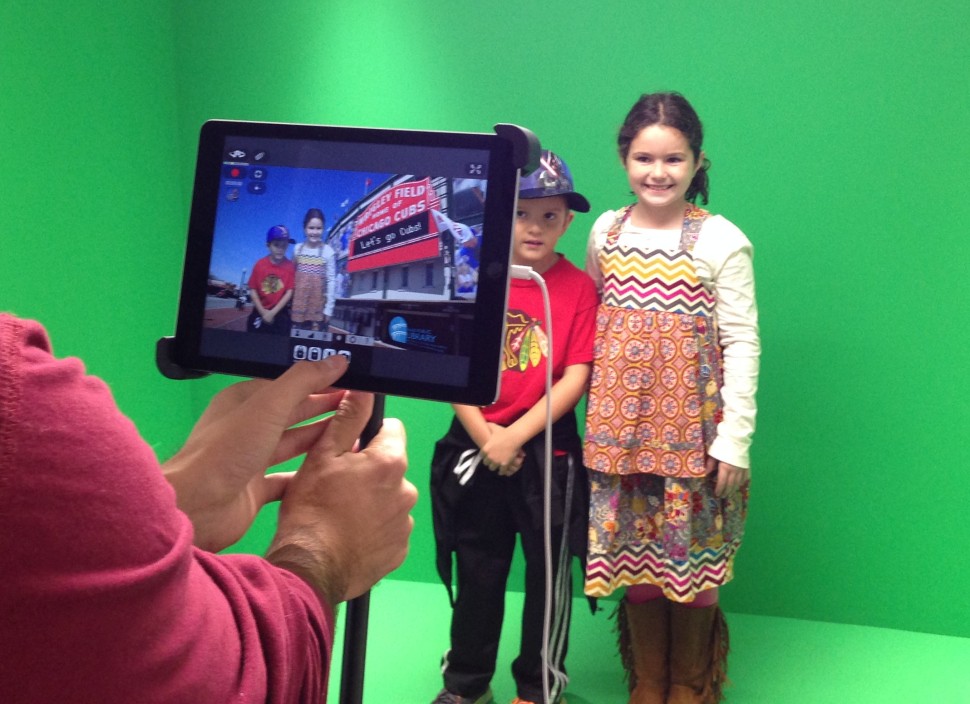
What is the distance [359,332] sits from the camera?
33.9 inches

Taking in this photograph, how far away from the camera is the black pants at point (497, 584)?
199 centimetres

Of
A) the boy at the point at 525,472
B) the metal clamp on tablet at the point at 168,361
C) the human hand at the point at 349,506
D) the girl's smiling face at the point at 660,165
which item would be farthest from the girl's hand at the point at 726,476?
the metal clamp on tablet at the point at 168,361

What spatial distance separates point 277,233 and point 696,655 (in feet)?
5.10

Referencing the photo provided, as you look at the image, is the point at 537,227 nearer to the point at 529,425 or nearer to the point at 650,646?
the point at 529,425

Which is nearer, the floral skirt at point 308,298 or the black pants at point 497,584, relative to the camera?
the floral skirt at point 308,298

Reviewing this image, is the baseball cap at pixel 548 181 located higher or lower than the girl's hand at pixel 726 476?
higher

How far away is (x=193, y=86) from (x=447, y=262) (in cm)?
210

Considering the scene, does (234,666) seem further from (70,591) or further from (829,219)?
(829,219)

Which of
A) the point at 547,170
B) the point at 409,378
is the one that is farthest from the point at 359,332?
the point at 547,170

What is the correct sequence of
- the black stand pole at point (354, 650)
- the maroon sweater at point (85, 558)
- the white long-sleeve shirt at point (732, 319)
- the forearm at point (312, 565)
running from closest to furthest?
the maroon sweater at point (85, 558) → the forearm at point (312, 565) → the black stand pole at point (354, 650) → the white long-sleeve shirt at point (732, 319)

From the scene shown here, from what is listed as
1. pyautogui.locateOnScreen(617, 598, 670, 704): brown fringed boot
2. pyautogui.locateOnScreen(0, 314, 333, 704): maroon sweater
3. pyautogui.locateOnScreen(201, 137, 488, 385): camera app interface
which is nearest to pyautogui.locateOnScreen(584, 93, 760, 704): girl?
pyautogui.locateOnScreen(617, 598, 670, 704): brown fringed boot

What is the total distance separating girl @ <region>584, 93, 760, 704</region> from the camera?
1.87 m

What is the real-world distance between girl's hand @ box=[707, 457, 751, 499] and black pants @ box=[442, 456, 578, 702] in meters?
0.30

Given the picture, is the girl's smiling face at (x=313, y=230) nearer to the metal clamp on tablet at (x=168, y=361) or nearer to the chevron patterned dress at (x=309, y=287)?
the chevron patterned dress at (x=309, y=287)
